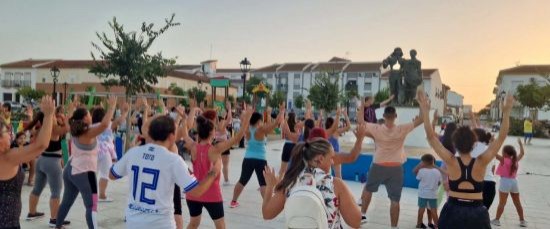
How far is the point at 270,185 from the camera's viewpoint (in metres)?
2.78

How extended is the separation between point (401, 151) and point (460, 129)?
213cm

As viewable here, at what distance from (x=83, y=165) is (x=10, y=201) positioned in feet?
5.57

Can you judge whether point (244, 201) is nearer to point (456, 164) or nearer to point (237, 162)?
point (456, 164)

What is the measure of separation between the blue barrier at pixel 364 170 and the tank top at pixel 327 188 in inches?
274

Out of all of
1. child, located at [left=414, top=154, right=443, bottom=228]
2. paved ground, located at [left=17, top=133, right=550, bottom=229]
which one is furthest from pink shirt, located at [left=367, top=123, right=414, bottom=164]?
paved ground, located at [left=17, top=133, right=550, bottom=229]

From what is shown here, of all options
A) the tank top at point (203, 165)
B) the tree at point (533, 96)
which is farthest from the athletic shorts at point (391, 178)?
the tree at point (533, 96)

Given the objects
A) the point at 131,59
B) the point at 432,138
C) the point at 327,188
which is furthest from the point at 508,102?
the point at 131,59

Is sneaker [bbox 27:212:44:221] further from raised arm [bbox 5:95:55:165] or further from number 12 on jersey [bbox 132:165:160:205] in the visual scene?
number 12 on jersey [bbox 132:165:160:205]

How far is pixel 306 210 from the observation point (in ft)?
7.80

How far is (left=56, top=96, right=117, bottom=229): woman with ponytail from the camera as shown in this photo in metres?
4.81

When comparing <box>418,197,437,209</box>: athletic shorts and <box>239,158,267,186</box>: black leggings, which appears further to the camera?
<box>239,158,267,186</box>: black leggings

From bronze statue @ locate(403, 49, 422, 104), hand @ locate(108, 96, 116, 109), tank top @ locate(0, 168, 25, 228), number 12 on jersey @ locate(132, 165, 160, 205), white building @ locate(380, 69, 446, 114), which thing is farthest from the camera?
white building @ locate(380, 69, 446, 114)

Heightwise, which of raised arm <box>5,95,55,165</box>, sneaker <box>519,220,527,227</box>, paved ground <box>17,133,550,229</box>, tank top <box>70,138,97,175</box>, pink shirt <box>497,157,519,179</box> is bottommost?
paved ground <box>17,133,550,229</box>

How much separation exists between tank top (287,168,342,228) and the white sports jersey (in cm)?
90
